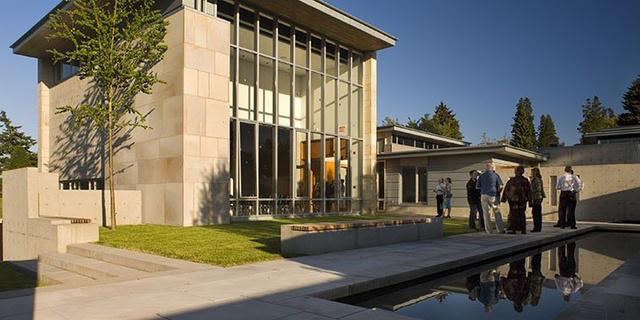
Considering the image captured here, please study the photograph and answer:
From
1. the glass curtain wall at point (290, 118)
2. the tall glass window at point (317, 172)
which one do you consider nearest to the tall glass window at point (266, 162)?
the glass curtain wall at point (290, 118)

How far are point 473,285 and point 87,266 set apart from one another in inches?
278

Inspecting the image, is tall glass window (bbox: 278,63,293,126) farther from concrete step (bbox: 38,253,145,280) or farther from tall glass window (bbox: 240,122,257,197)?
concrete step (bbox: 38,253,145,280)

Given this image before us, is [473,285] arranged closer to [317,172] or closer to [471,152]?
[317,172]

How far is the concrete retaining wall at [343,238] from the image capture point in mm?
9000

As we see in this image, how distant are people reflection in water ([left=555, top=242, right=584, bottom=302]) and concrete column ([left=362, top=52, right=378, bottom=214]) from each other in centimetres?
1373

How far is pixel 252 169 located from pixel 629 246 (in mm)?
12512

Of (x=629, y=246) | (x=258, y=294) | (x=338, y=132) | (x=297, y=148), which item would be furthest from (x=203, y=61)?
(x=629, y=246)

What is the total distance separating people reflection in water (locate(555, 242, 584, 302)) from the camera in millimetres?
6520

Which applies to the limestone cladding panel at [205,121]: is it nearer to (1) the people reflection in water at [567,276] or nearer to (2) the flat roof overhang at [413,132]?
(1) the people reflection in water at [567,276]

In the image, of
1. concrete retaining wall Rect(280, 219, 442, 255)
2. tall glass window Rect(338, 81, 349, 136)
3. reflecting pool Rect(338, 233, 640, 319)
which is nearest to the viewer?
reflecting pool Rect(338, 233, 640, 319)

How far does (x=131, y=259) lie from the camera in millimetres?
8789

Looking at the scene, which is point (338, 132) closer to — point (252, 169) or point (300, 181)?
point (300, 181)

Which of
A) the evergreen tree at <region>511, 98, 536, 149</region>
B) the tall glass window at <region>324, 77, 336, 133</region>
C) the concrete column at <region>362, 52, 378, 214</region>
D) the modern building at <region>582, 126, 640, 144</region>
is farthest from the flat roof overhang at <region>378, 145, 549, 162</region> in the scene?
the evergreen tree at <region>511, 98, 536, 149</region>

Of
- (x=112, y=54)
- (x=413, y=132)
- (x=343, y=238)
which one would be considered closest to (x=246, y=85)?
(x=112, y=54)
